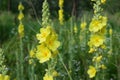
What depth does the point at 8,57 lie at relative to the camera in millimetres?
4883

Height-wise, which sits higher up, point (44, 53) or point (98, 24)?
point (98, 24)

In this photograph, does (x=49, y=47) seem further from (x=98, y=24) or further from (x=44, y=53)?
(x=98, y=24)

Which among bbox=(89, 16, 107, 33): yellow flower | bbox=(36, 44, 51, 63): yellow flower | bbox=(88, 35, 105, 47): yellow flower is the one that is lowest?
bbox=(36, 44, 51, 63): yellow flower

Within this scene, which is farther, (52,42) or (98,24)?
(98,24)

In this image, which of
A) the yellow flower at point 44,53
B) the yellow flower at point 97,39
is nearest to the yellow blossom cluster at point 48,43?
the yellow flower at point 44,53

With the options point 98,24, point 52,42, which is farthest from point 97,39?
point 52,42

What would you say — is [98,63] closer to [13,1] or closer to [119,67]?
[119,67]

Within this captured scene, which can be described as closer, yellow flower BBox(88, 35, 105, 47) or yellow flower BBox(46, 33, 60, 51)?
yellow flower BBox(46, 33, 60, 51)

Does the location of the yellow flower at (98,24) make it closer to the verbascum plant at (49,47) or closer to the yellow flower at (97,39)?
the yellow flower at (97,39)

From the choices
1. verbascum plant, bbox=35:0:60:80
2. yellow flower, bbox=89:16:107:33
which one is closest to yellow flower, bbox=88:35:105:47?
yellow flower, bbox=89:16:107:33

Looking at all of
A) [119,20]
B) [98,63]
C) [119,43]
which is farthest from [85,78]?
[119,20]

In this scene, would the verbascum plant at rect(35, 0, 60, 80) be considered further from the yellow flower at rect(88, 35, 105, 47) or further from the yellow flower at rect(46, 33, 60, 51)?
the yellow flower at rect(88, 35, 105, 47)

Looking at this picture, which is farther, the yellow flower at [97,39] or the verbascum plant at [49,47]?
the yellow flower at [97,39]

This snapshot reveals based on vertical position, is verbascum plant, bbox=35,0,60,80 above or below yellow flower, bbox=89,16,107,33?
below
